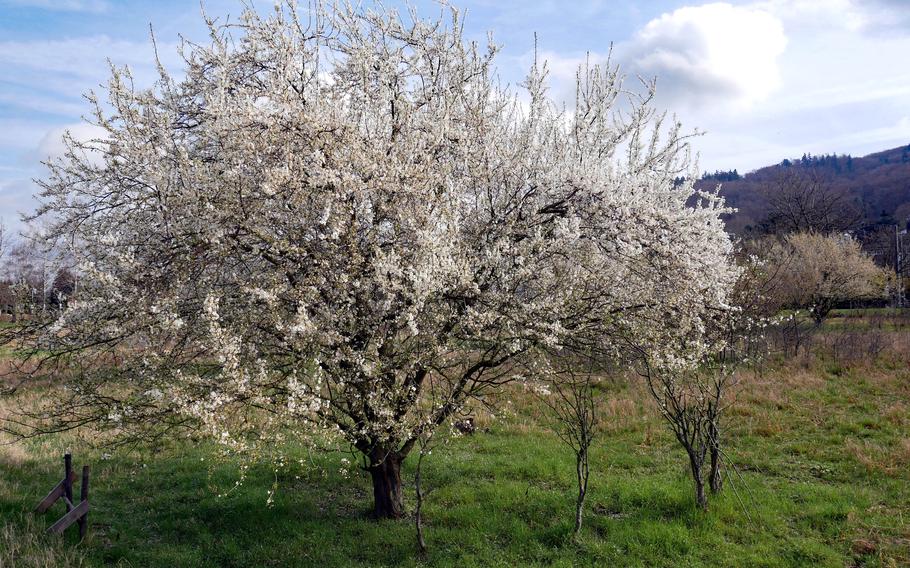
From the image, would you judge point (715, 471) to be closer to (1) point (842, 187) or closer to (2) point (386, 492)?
(2) point (386, 492)

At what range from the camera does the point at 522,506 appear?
908 cm

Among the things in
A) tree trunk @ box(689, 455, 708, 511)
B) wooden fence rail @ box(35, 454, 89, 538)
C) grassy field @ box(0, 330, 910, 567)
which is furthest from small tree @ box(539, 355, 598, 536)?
wooden fence rail @ box(35, 454, 89, 538)

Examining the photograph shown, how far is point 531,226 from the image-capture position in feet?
25.5

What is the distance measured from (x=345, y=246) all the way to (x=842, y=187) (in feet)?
386

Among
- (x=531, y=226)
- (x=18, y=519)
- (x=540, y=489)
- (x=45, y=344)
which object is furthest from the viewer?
(x=540, y=489)

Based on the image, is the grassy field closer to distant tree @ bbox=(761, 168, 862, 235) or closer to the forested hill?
the forested hill

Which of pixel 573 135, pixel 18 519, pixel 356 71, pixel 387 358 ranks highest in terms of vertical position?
pixel 356 71

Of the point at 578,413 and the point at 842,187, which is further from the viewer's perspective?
the point at 842,187

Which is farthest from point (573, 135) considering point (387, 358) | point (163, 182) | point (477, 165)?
point (163, 182)

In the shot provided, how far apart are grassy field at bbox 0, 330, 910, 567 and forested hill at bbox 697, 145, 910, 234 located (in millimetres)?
34230

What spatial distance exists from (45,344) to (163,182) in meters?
2.51

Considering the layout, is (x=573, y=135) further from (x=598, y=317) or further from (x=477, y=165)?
(x=598, y=317)

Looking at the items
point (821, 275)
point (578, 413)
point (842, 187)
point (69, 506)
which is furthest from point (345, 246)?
point (842, 187)

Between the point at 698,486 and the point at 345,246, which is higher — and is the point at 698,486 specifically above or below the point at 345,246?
below
